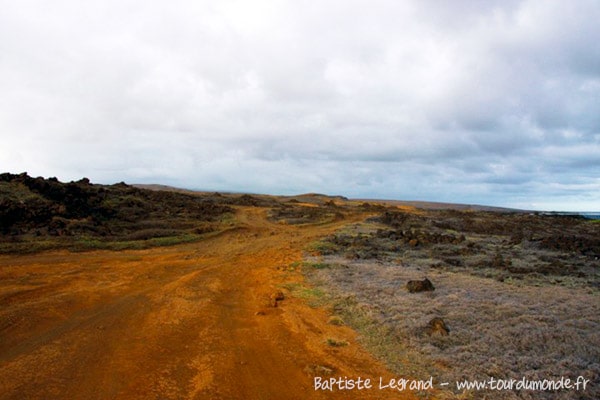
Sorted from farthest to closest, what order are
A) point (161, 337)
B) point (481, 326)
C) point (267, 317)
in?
point (267, 317)
point (481, 326)
point (161, 337)

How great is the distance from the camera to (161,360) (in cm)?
638

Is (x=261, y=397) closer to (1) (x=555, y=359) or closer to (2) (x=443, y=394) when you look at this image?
(2) (x=443, y=394)

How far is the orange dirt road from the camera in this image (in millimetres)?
5566

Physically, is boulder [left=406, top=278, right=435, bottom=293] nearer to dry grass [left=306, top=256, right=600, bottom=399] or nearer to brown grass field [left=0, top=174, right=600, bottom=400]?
dry grass [left=306, top=256, right=600, bottom=399]

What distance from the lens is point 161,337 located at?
24.3 feet

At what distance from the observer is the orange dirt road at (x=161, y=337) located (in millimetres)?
5566

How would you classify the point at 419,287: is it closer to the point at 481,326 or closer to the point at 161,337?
the point at 481,326

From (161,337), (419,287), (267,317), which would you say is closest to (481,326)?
(419,287)

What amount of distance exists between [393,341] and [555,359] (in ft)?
8.91

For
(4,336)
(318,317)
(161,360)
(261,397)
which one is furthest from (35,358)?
(318,317)

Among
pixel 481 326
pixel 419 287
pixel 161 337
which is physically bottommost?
pixel 161 337

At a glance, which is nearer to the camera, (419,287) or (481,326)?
(481,326)

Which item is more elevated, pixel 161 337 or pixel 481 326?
pixel 481 326

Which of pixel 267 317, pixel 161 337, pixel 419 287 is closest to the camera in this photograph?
pixel 161 337
